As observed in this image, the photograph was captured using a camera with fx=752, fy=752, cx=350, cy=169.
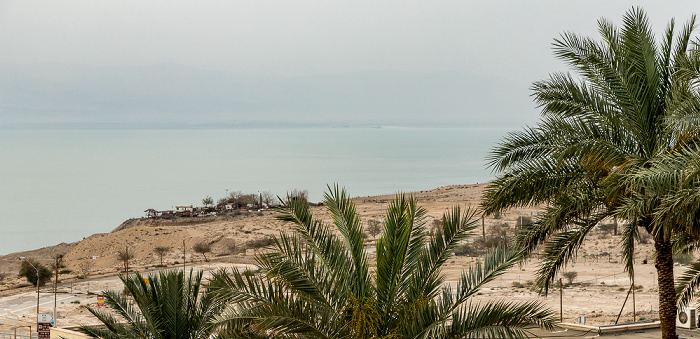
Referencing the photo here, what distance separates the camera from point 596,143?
459 inches

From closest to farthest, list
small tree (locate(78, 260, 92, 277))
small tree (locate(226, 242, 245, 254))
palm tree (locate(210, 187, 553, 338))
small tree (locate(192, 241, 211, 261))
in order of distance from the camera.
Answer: palm tree (locate(210, 187, 553, 338)) < small tree (locate(78, 260, 92, 277)) < small tree (locate(192, 241, 211, 261)) < small tree (locate(226, 242, 245, 254))

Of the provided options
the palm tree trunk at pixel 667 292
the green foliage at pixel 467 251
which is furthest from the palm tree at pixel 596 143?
the green foliage at pixel 467 251

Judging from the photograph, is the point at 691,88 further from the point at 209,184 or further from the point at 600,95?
the point at 209,184

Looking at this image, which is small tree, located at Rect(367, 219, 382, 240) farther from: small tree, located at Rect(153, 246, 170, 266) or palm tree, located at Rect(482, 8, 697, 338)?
palm tree, located at Rect(482, 8, 697, 338)

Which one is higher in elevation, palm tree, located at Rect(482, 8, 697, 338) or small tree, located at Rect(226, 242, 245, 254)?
palm tree, located at Rect(482, 8, 697, 338)

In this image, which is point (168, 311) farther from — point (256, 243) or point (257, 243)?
point (256, 243)

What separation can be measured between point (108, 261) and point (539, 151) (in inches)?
2408

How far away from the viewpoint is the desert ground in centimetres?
3869

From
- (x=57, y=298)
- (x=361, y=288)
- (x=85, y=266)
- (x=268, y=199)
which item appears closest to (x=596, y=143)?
(x=361, y=288)

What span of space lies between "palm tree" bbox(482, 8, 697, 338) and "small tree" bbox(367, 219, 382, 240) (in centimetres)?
5510

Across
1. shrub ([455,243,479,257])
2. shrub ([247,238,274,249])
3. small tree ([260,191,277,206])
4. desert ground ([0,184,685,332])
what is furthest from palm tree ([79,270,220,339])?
small tree ([260,191,277,206])

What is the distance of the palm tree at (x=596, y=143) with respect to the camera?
11625 millimetres

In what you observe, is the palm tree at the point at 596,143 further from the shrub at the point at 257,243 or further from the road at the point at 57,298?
the shrub at the point at 257,243

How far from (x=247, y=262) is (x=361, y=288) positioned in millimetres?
49853
